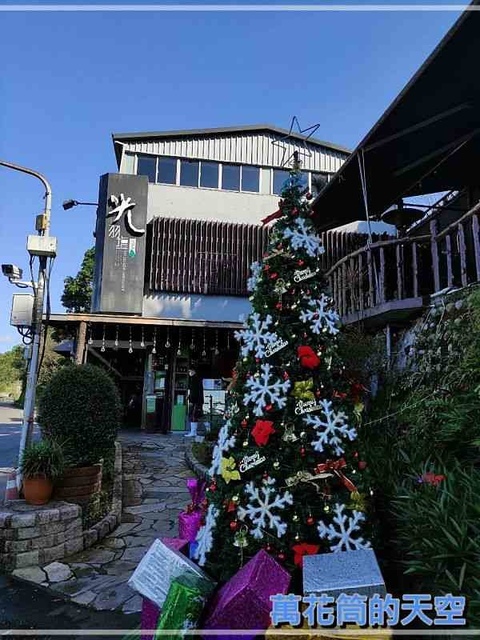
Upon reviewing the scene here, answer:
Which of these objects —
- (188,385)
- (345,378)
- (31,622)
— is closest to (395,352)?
(345,378)

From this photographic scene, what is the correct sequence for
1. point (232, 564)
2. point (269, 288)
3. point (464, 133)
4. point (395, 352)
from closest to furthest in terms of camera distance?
point (232, 564) < point (269, 288) < point (395, 352) < point (464, 133)

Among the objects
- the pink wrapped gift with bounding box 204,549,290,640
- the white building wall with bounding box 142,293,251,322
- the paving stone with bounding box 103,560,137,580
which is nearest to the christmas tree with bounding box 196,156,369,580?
the pink wrapped gift with bounding box 204,549,290,640

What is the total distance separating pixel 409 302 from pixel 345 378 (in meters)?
3.03

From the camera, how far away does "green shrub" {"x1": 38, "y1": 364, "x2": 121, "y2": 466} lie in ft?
16.4

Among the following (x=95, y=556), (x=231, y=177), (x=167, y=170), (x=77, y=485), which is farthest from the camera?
(x=231, y=177)

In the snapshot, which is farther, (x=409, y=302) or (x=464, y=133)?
(x=464, y=133)

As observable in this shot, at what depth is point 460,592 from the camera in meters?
1.86

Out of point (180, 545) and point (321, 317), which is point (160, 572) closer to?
point (180, 545)

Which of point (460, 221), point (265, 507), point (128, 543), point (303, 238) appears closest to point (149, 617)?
point (265, 507)

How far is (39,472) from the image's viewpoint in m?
4.11

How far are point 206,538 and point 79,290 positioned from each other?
21687 millimetres

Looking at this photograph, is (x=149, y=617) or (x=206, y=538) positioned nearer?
(x=149, y=617)

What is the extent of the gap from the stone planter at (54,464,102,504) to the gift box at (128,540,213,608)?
255 cm

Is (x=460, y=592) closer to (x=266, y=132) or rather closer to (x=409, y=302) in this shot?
(x=409, y=302)
